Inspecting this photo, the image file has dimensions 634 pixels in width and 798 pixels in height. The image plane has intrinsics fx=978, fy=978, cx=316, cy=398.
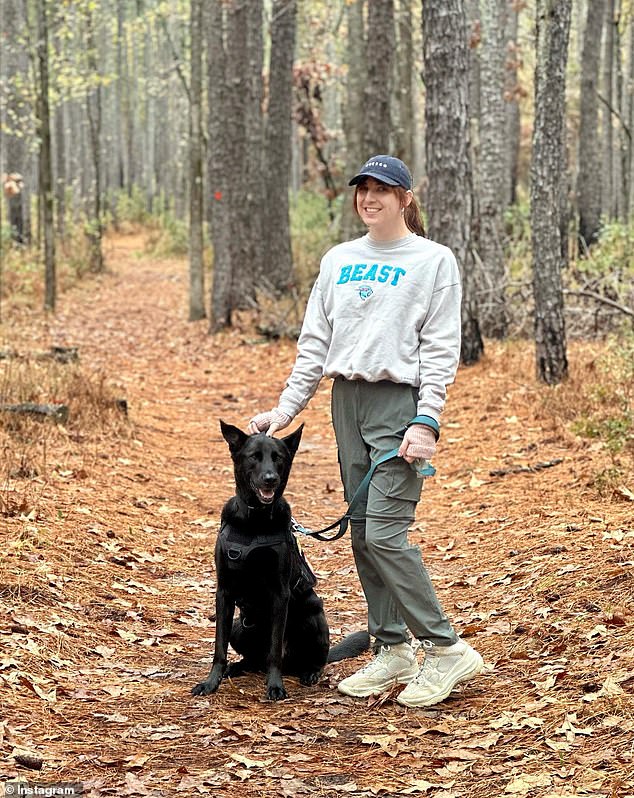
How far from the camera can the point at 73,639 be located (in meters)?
5.01

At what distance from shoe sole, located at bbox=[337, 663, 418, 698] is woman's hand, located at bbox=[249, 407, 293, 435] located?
1262 mm

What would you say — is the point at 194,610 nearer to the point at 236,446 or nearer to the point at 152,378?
the point at 236,446

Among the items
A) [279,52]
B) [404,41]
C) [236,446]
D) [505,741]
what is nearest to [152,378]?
[279,52]

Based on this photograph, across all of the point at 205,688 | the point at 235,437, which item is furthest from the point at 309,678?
the point at 235,437

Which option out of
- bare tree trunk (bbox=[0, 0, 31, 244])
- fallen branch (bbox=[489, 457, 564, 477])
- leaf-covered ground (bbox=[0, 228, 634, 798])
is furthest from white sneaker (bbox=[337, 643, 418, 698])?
bare tree trunk (bbox=[0, 0, 31, 244])

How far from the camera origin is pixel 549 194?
10.7 metres

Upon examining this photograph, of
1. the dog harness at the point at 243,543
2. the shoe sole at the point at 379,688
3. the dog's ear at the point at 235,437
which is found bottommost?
the shoe sole at the point at 379,688

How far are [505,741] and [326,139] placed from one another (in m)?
21.1

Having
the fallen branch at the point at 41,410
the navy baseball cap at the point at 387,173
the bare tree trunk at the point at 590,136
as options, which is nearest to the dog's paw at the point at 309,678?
the navy baseball cap at the point at 387,173

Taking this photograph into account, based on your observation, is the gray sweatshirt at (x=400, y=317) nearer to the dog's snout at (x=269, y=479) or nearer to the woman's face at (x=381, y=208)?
the woman's face at (x=381, y=208)

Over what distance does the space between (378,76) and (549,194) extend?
5.17 m

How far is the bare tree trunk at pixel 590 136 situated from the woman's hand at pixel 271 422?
17094mm

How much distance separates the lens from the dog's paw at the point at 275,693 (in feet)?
14.8

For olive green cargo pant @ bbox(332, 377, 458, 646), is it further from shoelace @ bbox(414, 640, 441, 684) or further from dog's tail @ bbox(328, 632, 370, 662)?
dog's tail @ bbox(328, 632, 370, 662)
